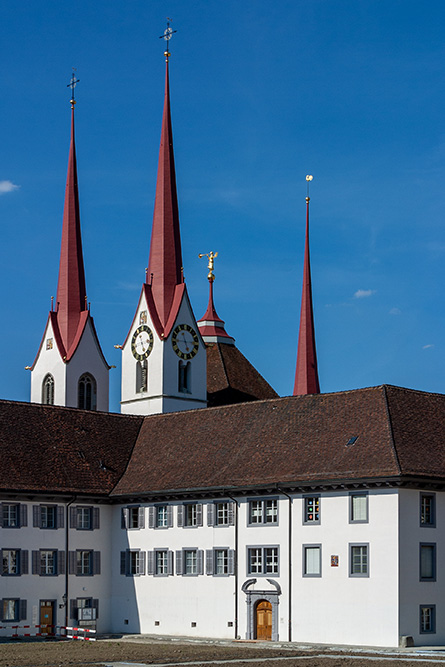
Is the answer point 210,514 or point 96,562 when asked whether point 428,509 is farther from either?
point 96,562

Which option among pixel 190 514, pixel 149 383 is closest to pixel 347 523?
pixel 190 514

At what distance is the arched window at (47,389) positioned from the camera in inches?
3246

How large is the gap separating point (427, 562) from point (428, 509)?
A: 201 cm

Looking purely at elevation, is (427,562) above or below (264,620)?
above

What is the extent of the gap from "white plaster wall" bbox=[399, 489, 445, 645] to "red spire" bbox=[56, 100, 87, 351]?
35924 millimetres

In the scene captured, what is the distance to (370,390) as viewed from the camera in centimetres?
5484

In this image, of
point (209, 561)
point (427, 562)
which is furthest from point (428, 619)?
point (209, 561)

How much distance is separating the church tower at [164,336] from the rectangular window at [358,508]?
29842 millimetres

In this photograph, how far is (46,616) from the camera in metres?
58.1

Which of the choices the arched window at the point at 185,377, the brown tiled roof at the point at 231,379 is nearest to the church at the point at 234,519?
the arched window at the point at 185,377

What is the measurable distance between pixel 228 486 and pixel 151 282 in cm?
2958

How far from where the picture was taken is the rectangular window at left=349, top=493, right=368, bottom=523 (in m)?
50.4

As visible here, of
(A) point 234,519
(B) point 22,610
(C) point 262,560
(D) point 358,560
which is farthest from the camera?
(B) point 22,610

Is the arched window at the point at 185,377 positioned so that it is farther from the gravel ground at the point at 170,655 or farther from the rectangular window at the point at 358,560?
the rectangular window at the point at 358,560
